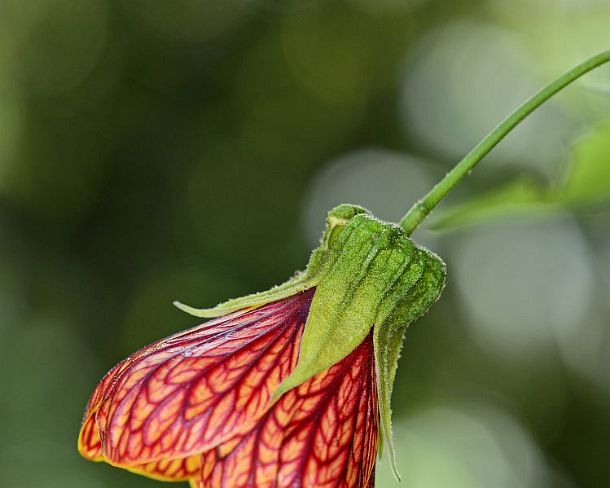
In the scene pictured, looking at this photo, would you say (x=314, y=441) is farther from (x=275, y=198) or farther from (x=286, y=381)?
(x=275, y=198)

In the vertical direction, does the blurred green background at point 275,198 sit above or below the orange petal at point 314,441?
above

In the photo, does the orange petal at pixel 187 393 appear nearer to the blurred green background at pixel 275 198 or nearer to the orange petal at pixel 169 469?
the orange petal at pixel 169 469

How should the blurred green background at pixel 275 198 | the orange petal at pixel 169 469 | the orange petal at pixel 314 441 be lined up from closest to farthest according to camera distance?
1. the orange petal at pixel 314 441
2. the orange petal at pixel 169 469
3. the blurred green background at pixel 275 198

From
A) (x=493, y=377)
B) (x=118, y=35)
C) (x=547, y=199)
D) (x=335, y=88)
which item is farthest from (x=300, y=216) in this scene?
(x=547, y=199)

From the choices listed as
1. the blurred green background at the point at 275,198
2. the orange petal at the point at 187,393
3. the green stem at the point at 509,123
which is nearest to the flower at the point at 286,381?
the orange petal at the point at 187,393

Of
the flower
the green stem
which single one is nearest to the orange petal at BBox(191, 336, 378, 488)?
the flower

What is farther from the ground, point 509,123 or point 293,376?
point 509,123

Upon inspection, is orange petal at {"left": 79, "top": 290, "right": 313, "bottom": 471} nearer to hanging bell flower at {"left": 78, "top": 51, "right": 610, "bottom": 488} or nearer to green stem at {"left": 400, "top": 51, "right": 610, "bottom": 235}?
hanging bell flower at {"left": 78, "top": 51, "right": 610, "bottom": 488}

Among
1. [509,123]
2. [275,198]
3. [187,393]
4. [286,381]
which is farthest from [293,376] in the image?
[275,198]
